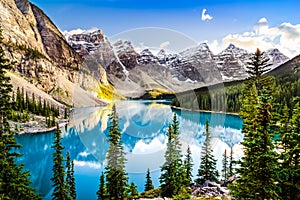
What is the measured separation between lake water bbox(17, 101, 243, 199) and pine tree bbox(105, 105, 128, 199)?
52 centimetres

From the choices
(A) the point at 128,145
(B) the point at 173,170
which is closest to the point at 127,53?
(A) the point at 128,145

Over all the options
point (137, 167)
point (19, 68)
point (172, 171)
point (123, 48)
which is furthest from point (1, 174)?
point (19, 68)

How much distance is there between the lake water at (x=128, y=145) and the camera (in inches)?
457

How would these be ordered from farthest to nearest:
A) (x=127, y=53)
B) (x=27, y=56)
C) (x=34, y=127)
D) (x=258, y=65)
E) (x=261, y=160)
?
(x=27, y=56), (x=34, y=127), (x=258, y=65), (x=127, y=53), (x=261, y=160)

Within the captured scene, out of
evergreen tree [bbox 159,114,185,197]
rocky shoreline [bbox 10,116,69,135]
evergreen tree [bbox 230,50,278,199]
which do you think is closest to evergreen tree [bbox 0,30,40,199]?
evergreen tree [bbox 159,114,185,197]

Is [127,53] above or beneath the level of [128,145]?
above

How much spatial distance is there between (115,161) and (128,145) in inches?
66.9

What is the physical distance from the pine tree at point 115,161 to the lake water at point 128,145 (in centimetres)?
52

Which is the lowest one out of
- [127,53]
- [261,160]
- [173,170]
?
[173,170]

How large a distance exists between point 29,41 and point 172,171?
7669 inches

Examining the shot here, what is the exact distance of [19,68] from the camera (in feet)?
494

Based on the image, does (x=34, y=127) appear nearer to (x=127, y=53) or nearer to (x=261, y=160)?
(x=127, y=53)

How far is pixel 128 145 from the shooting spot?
14.9 m

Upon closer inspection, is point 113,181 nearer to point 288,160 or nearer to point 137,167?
point 137,167
